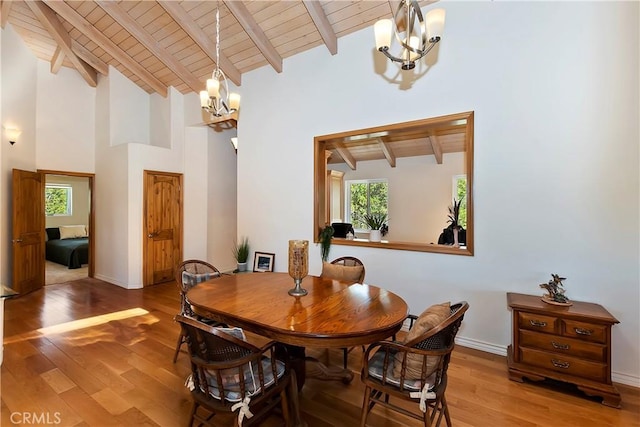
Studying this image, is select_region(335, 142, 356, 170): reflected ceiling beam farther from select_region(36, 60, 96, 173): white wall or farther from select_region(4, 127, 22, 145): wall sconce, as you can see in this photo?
select_region(4, 127, 22, 145): wall sconce

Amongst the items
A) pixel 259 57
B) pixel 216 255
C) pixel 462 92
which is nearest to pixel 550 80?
pixel 462 92

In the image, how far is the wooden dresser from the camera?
2059mm

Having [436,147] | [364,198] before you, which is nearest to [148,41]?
[436,147]

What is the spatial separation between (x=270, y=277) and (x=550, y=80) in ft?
9.86

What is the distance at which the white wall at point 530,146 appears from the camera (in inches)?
90.9

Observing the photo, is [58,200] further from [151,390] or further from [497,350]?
[497,350]

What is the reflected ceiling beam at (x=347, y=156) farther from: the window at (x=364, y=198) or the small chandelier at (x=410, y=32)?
the small chandelier at (x=410, y=32)

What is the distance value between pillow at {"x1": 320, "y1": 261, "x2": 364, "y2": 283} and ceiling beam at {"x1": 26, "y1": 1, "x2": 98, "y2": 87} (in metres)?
5.26

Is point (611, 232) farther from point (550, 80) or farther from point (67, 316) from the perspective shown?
point (67, 316)

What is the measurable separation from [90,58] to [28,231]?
314 cm

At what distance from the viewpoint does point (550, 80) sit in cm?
252

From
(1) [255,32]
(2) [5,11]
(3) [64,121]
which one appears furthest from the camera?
(3) [64,121]

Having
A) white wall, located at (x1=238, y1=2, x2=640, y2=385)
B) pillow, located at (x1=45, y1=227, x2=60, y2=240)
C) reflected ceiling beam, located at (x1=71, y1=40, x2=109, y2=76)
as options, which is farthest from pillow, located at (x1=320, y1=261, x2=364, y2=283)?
pillow, located at (x1=45, y1=227, x2=60, y2=240)

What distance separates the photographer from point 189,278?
2.58 meters
